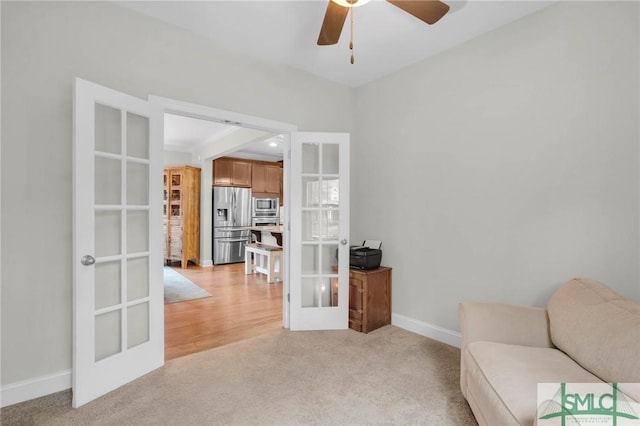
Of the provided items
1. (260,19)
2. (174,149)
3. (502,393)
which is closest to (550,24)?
(260,19)

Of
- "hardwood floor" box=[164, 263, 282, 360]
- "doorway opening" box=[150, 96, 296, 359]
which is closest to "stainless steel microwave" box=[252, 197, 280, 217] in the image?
"doorway opening" box=[150, 96, 296, 359]

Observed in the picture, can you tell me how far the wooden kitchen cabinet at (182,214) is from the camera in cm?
663

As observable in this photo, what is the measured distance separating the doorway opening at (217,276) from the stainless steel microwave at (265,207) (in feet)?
3.37

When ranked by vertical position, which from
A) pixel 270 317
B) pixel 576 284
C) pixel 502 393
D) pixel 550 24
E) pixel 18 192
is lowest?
pixel 270 317

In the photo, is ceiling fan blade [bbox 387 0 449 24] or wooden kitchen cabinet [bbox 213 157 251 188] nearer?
ceiling fan blade [bbox 387 0 449 24]

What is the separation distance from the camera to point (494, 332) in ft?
6.18

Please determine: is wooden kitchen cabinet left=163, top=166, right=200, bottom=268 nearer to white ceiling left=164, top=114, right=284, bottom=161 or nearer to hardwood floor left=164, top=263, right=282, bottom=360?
white ceiling left=164, top=114, right=284, bottom=161

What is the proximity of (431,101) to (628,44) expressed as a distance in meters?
1.36

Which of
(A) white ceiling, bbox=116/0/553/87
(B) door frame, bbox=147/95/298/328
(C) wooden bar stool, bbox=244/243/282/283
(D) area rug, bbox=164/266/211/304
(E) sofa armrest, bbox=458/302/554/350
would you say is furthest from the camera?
(C) wooden bar stool, bbox=244/243/282/283

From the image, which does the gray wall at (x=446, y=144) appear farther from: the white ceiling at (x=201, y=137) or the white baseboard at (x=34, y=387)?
the white ceiling at (x=201, y=137)

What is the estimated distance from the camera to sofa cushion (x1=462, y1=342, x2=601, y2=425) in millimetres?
1287

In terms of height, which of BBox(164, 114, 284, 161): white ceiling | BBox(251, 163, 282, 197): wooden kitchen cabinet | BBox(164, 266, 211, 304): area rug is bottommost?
BBox(164, 266, 211, 304): area rug

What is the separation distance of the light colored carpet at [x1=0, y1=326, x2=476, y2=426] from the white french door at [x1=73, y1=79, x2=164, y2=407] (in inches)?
8.1

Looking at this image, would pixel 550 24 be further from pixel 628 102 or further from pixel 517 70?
pixel 628 102
